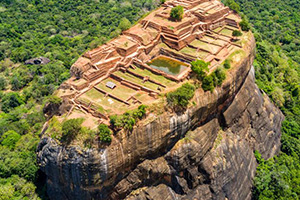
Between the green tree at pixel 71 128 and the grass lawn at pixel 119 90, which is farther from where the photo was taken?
the grass lawn at pixel 119 90

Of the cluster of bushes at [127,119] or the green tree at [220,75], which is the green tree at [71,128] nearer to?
the cluster of bushes at [127,119]

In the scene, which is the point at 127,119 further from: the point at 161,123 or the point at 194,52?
the point at 194,52

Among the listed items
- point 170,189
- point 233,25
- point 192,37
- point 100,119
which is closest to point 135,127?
point 100,119

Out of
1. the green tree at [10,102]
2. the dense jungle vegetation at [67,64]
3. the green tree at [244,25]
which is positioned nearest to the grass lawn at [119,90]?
the dense jungle vegetation at [67,64]

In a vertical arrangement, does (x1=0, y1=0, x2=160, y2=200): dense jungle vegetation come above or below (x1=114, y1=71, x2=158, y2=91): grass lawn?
below

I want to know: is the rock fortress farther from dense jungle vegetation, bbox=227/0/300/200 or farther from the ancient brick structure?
dense jungle vegetation, bbox=227/0/300/200

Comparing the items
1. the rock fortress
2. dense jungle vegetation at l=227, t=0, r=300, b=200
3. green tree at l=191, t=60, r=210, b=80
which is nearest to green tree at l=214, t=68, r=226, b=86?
the rock fortress

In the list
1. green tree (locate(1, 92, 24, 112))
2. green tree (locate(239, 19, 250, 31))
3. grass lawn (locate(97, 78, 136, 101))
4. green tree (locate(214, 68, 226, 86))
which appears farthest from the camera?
green tree (locate(1, 92, 24, 112))
